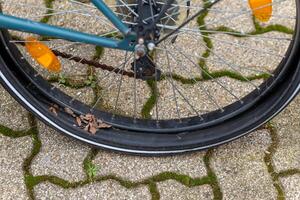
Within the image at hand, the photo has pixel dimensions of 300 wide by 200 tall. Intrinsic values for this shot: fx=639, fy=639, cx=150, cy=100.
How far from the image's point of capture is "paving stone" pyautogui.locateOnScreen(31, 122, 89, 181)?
7.63ft

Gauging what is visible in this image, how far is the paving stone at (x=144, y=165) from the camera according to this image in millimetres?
2338

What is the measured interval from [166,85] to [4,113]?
633 millimetres

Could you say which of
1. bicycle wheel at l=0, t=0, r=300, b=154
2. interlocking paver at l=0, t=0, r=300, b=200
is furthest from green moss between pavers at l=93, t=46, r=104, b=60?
interlocking paver at l=0, t=0, r=300, b=200

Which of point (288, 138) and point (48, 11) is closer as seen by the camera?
point (288, 138)

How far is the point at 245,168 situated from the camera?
2.36m

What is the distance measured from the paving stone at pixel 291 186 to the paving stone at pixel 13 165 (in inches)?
36.8

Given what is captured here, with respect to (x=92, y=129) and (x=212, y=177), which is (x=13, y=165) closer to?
(x=92, y=129)

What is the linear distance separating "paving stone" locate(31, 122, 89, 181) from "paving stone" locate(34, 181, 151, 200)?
0.05m

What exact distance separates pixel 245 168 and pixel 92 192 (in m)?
0.57

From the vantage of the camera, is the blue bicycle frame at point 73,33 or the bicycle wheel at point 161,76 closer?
the blue bicycle frame at point 73,33

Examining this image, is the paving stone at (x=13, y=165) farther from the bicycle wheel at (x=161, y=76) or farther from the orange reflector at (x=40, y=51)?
the orange reflector at (x=40, y=51)

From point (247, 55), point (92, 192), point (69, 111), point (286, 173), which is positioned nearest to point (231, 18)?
point (247, 55)

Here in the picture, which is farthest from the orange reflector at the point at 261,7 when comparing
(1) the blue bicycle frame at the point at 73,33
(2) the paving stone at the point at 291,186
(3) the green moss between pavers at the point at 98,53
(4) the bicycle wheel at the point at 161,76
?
(3) the green moss between pavers at the point at 98,53

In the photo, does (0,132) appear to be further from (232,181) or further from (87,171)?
(232,181)
